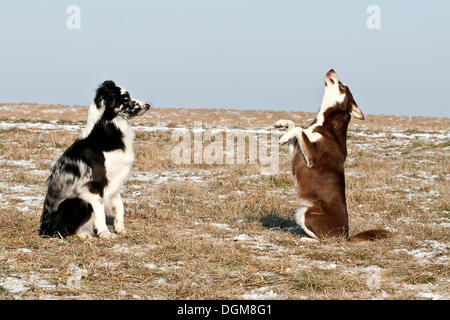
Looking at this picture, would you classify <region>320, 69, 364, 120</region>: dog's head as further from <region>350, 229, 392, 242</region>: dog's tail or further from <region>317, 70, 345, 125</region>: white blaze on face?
<region>350, 229, 392, 242</region>: dog's tail

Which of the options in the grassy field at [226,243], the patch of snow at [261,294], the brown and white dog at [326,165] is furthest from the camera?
the brown and white dog at [326,165]

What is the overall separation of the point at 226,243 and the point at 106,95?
2386 mm

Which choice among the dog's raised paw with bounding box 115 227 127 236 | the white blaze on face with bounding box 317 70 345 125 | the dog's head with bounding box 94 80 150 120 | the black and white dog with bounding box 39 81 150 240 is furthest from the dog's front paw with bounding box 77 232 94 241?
the white blaze on face with bounding box 317 70 345 125

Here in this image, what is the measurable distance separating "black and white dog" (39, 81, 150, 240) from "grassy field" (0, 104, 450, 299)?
299 millimetres

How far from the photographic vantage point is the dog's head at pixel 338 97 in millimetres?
6573

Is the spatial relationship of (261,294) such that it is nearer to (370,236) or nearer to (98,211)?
(370,236)

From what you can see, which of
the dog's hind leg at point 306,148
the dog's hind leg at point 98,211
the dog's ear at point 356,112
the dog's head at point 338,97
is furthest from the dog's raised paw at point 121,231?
the dog's ear at point 356,112

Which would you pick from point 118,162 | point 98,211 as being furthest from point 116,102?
point 98,211

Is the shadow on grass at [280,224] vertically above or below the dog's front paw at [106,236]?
below

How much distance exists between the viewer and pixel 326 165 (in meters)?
6.46

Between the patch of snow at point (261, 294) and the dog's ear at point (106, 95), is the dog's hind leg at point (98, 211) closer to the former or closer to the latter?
the dog's ear at point (106, 95)

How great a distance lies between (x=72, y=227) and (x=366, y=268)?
354 cm

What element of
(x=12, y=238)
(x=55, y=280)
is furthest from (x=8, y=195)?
(x=55, y=280)
